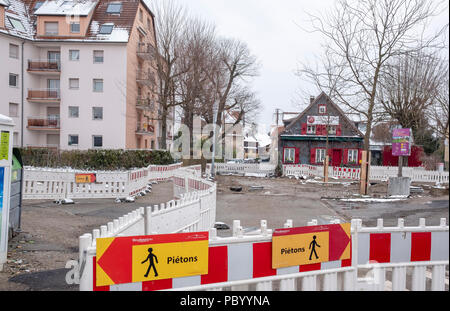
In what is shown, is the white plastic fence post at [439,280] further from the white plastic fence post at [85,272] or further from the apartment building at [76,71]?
the apartment building at [76,71]

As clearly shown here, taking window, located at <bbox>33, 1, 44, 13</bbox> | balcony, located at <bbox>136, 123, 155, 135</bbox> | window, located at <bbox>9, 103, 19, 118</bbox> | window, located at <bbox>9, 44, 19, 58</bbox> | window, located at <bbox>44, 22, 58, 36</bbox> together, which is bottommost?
balcony, located at <bbox>136, 123, 155, 135</bbox>

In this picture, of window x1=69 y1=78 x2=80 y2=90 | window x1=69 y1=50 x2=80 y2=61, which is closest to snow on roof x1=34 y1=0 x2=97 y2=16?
window x1=69 y1=50 x2=80 y2=61

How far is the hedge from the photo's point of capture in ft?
70.3

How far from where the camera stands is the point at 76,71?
104 feet

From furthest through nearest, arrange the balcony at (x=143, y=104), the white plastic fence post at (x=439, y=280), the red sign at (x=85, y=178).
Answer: the balcony at (x=143, y=104), the red sign at (x=85, y=178), the white plastic fence post at (x=439, y=280)

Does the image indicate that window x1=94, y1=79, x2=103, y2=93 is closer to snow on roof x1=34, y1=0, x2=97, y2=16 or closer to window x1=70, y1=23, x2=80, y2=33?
window x1=70, y1=23, x2=80, y2=33

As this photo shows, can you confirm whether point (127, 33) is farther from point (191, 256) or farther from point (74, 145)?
point (191, 256)

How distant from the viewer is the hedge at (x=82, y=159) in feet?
70.3

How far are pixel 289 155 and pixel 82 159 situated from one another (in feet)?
72.9

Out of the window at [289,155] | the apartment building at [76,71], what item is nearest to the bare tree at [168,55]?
the apartment building at [76,71]

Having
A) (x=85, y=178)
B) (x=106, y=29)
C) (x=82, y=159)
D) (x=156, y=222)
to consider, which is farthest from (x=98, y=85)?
(x=156, y=222)

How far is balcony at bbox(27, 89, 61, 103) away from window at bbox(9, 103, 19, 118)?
138 centimetres

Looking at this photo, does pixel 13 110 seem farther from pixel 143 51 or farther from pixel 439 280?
pixel 439 280

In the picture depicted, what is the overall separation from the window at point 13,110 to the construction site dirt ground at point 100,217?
61.5 ft
